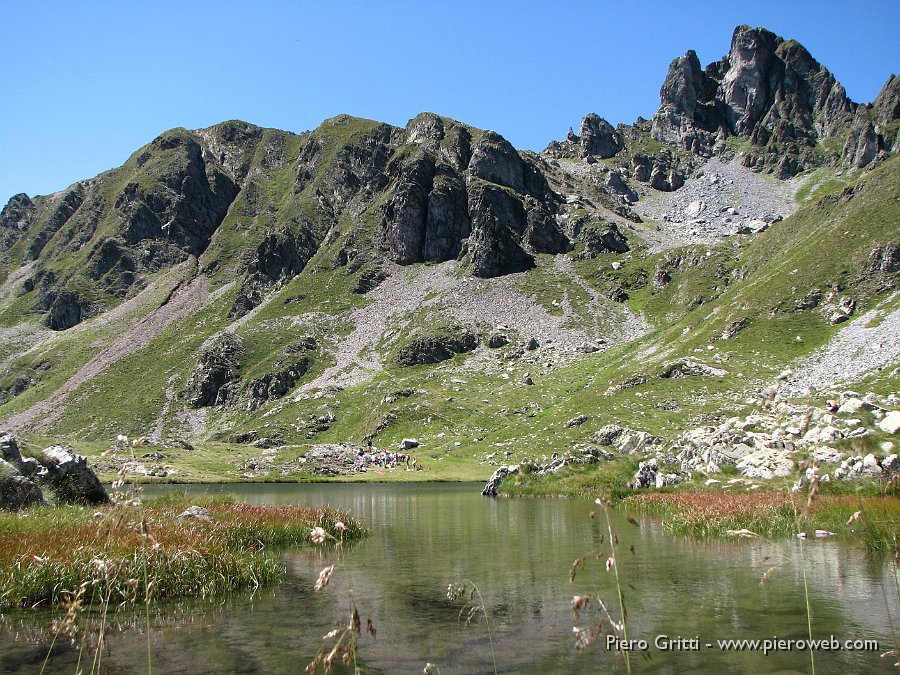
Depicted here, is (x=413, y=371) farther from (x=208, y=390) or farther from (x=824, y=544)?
(x=824, y=544)

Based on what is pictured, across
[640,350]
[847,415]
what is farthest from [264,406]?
[847,415]

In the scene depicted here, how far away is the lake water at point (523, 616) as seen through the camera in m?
11.5

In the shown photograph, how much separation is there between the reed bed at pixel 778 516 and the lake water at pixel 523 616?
3.81ft

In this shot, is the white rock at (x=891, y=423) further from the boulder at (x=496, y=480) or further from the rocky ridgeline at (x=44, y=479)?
the rocky ridgeline at (x=44, y=479)

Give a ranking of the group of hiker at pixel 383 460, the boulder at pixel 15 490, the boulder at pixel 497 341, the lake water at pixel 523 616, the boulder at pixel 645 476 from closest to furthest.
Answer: the lake water at pixel 523 616
the boulder at pixel 15 490
the boulder at pixel 645 476
the group of hiker at pixel 383 460
the boulder at pixel 497 341

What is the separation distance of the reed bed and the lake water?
1.16 meters

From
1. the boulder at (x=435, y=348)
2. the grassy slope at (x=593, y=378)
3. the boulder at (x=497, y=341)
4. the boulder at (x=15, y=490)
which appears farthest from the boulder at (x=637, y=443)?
the boulder at (x=435, y=348)

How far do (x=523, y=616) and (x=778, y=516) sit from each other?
17353 millimetres

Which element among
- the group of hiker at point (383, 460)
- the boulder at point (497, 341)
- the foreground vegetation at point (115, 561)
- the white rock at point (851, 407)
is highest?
the boulder at point (497, 341)

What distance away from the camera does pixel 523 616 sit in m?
14.7

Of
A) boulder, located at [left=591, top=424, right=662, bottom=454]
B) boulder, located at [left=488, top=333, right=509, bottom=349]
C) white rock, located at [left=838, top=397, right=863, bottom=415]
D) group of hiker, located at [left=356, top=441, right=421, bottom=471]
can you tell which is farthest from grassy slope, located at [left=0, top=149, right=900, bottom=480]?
white rock, located at [left=838, top=397, right=863, bottom=415]

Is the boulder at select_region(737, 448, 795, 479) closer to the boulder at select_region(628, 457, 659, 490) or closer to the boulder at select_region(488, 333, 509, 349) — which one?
the boulder at select_region(628, 457, 659, 490)

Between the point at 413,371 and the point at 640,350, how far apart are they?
60.2 meters

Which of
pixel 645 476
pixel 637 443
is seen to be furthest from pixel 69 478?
pixel 637 443
